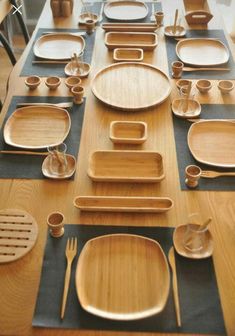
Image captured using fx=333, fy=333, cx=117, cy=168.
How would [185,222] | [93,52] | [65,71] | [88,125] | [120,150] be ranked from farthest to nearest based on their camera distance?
[93,52] < [65,71] < [88,125] < [120,150] < [185,222]

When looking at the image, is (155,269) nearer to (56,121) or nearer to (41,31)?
(56,121)

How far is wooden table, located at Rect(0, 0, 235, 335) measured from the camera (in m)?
0.97

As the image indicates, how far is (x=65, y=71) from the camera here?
1.78 meters

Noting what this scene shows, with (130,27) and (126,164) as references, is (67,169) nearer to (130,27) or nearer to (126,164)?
(126,164)

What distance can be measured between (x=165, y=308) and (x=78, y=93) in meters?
1.04

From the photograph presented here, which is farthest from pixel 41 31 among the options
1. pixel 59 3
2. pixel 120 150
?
pixel 120 150

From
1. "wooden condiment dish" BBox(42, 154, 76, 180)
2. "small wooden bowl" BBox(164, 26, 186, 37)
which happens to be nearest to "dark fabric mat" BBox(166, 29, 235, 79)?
"small wooden bowl" BBox(164, 26, 186, 37)

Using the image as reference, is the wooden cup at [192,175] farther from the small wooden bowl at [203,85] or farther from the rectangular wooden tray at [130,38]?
the rectangular wooden tray at [130,38]

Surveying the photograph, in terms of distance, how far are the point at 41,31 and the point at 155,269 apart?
1.70 metres

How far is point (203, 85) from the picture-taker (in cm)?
167

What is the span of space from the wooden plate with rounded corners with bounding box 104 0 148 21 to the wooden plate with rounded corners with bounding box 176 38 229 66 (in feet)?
1.38

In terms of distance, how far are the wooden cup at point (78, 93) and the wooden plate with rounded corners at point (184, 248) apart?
825 mm

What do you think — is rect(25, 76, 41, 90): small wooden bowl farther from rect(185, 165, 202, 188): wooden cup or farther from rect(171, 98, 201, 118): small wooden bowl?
rect(185, 165, 202, 188): wooden cup

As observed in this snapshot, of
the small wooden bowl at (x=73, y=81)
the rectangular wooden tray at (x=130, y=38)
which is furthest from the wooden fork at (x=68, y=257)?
the rectangular wooden tray at (x=130, y=38)
